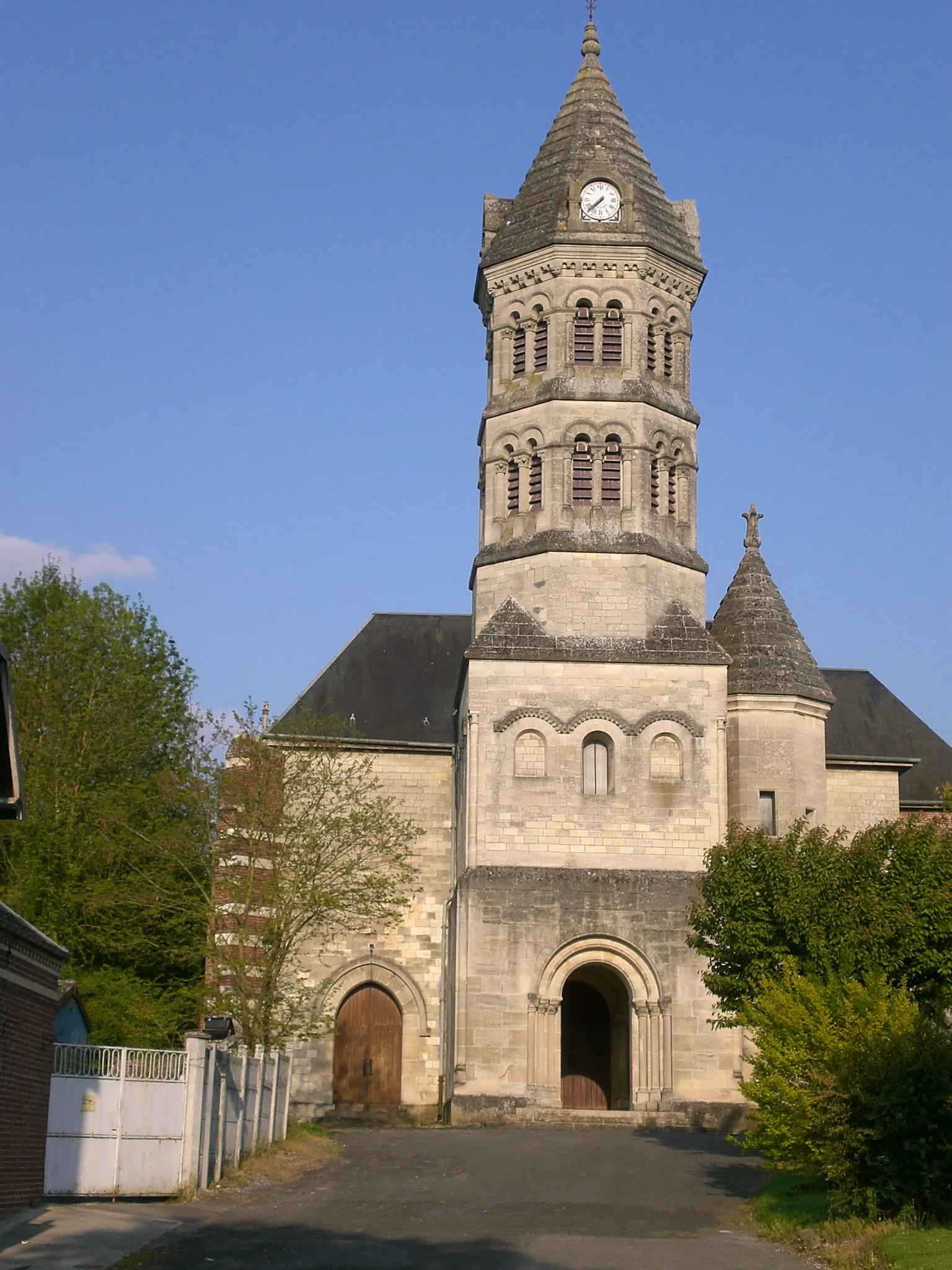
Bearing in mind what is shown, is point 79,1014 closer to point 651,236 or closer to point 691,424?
point 691,424

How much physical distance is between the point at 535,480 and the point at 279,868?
10.3 m

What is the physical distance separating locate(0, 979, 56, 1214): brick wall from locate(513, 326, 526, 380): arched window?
20.2 m

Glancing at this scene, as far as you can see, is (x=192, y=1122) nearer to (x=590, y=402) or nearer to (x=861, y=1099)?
(x=861, y=1099)

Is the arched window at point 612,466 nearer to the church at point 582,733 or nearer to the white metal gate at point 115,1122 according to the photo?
the church at point 582,733

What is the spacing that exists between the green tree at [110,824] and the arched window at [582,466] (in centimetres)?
923

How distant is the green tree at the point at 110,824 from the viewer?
2883cm

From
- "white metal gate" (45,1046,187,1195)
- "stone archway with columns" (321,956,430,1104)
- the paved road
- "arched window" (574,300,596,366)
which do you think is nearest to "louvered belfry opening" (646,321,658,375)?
"arched window" (574,300,596,366)

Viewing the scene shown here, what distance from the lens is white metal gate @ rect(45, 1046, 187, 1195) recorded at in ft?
56.2

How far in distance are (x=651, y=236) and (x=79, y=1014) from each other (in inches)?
789

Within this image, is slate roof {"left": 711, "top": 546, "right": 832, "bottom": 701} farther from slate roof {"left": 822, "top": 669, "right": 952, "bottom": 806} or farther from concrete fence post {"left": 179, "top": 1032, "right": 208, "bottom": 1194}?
concrete fence post {"left": 179, "top": 1032, "right": 208, "bottom": 1194}

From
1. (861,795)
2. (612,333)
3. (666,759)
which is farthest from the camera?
(861,795)

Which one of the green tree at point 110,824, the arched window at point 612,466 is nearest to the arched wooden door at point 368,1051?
the green tree at point 110,824

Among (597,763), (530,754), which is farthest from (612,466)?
(530,754)

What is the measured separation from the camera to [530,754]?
30484 millimetres
